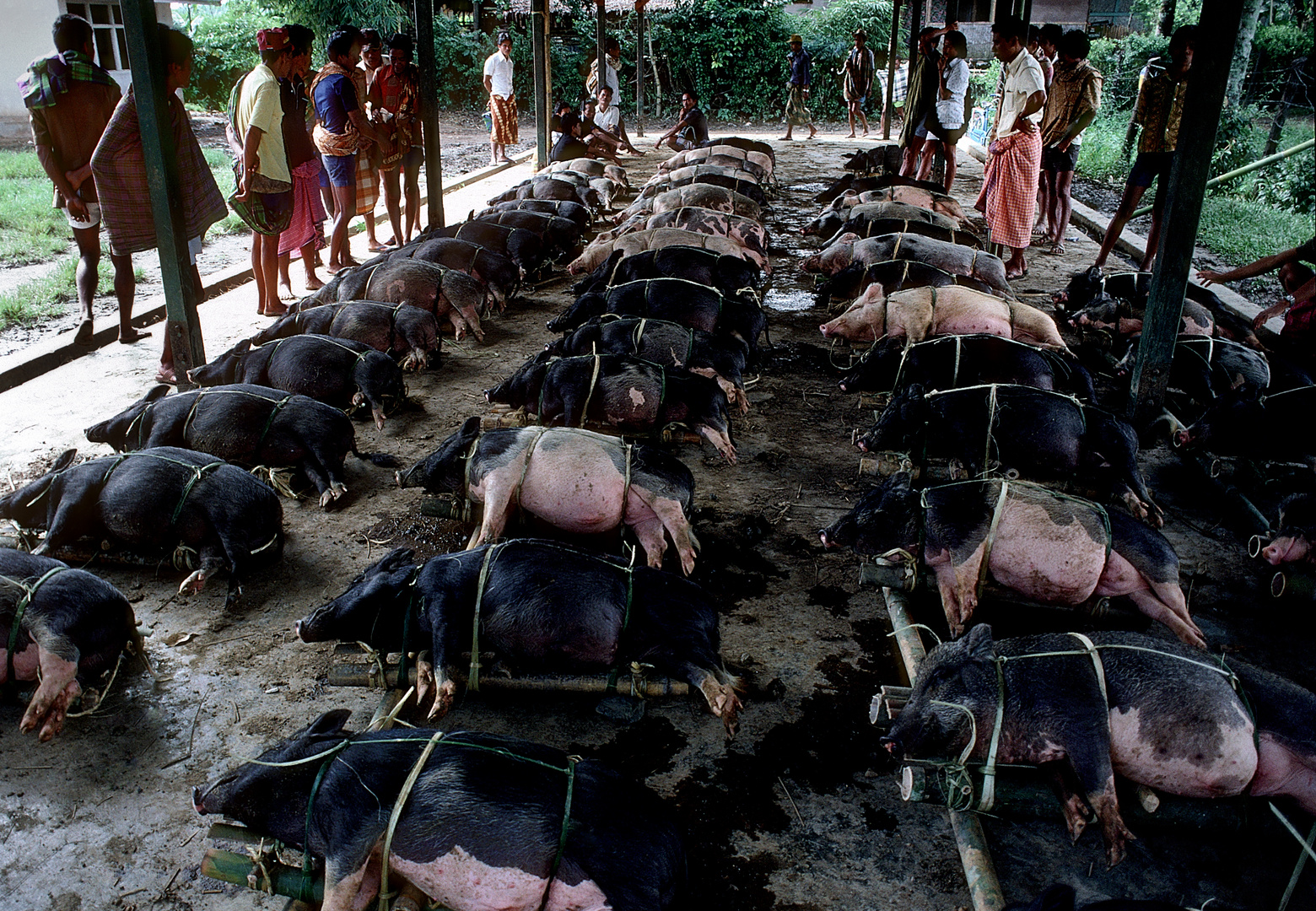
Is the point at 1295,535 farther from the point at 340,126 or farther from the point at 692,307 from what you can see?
the point at 340,126

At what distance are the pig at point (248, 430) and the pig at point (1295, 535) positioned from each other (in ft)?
16.2

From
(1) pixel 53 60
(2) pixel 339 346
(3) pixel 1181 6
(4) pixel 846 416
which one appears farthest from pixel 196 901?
(3) pixel 1181 6

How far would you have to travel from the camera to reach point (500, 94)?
18.3 meters

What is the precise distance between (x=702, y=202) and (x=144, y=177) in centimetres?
621

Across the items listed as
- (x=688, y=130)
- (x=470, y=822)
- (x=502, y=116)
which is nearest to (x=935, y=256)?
(x=470, y=822)

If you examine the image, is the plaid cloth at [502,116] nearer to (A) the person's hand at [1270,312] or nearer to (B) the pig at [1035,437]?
(A) the person's hand at [1270,312]

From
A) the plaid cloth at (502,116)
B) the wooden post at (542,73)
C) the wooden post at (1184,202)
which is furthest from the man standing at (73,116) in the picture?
the plaid cloth at (502,116)

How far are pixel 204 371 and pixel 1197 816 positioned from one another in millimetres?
6051

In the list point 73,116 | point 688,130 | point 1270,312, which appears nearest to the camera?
point 73,116

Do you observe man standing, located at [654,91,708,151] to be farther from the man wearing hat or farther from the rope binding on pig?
the rope binding on pig

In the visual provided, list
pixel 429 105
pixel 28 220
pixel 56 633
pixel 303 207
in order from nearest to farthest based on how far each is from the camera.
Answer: pixel 56 633, pixel 303 207, pixel 429 105, pixel 28 220

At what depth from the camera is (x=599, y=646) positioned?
3.47 m

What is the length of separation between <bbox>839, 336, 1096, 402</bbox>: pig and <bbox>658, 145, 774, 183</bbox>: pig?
852cm

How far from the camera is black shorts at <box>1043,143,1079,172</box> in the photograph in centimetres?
1072
